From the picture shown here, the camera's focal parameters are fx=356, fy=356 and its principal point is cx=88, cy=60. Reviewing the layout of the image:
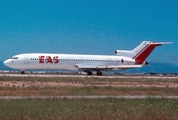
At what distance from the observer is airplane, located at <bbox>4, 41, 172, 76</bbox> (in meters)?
64.0

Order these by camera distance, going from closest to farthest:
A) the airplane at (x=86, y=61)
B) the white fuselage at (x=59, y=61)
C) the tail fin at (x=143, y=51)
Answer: the white fuselage at (x=59, y=61), the airplane at (x=86, y=61), the tail fin at (x=143, y=51)

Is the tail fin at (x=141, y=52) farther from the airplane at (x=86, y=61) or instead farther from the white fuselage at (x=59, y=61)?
the white fuselage at (x=59, y=61)

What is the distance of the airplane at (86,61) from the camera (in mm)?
64000

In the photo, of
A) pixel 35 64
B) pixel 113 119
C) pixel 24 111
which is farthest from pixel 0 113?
pixel 35 64

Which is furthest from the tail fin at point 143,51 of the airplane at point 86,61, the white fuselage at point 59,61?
the white fuselage at point 59,61

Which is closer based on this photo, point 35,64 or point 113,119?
point 113,119

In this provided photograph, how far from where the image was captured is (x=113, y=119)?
40.8 feet

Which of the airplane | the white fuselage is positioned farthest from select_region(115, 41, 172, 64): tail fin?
the white fuselage

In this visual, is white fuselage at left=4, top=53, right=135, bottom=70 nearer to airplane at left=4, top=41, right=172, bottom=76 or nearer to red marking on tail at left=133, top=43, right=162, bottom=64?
airplane at left=4, top=41, right=172, bottom=76

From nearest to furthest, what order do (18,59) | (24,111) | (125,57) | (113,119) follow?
→ (113,119), (24,111), (18,59), (125,57)

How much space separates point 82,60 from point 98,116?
185 ft

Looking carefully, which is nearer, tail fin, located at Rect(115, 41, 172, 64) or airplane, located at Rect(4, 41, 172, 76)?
airplane, located at Rect(4, 41, 172, 76)

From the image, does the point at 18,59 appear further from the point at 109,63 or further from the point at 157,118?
the point at 157,118

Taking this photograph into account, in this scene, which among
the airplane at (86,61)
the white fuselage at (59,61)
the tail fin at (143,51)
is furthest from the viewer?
the tail fin at (143,51)
